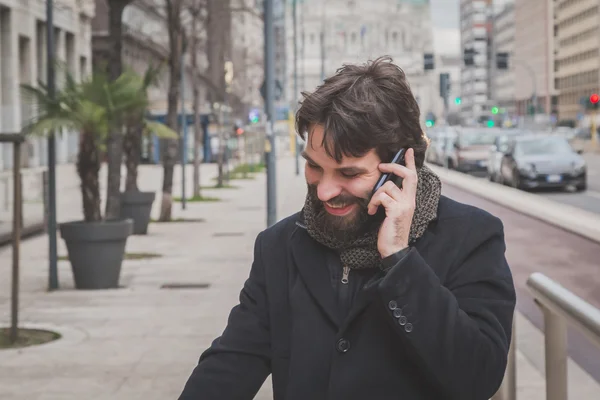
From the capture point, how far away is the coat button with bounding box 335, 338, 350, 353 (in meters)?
2.56

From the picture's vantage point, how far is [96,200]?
13.9 metres

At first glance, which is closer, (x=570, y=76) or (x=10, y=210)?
(x=10, y=210)

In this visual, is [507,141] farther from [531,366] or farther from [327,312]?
[327,312]

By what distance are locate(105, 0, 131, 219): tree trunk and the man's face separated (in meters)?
13.3

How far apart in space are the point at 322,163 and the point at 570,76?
558 ft

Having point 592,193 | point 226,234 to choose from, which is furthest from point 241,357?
point 592,193

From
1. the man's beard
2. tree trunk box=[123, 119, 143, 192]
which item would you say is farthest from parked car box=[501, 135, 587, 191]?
the man's beard

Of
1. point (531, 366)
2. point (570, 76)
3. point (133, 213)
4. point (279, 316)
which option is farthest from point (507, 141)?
point (570, 76)

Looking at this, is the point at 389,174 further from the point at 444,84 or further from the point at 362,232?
the point at 444,84

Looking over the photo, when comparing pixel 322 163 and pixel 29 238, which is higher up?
pixel 322 163

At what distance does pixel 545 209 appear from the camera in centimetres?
2500

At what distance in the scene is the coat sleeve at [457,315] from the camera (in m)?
2.48

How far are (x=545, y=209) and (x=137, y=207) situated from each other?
27.0 feet

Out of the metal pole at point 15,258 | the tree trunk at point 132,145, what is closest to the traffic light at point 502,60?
the tree trunk at point 132,145
